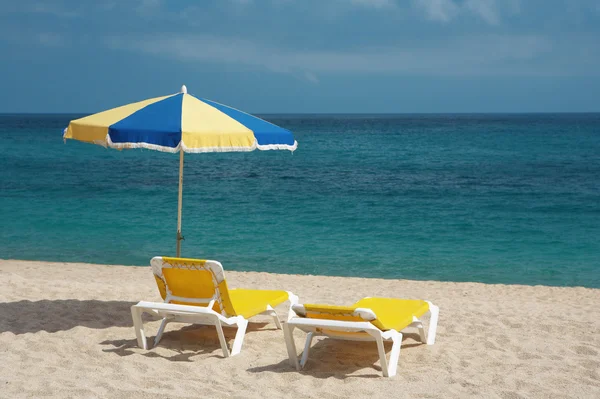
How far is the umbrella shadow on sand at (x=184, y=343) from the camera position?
5.90 metres

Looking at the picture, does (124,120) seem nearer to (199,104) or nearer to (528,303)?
(199,104)

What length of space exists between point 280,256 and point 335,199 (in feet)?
29.7

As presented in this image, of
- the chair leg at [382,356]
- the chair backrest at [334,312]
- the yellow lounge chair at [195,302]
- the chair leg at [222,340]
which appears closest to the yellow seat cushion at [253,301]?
the yellow lounge chair at [195,302]

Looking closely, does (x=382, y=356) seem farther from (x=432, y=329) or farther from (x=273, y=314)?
(x=273, y=314)

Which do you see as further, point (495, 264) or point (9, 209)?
point (9, 209)

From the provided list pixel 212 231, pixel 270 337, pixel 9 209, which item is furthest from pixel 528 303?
pixel 9 209

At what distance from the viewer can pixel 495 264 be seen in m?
13.5

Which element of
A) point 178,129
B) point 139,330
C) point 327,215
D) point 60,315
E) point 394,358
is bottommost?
point 327,215

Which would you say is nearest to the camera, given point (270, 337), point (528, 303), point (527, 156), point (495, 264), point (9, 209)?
point (270, 337)

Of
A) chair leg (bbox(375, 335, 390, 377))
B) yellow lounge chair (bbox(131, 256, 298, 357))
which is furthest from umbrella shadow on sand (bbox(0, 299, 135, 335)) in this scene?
chair leg (bbox(375, 335, 390, 377))

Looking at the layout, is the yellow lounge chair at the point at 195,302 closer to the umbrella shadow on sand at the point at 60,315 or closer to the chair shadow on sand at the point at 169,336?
the chair shadow on sand at the point at 169,336

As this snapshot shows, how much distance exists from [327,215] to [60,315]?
1272 centimetres

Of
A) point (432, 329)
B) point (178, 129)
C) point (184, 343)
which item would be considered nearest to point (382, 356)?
point (432, 329)

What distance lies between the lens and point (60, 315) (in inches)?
279
